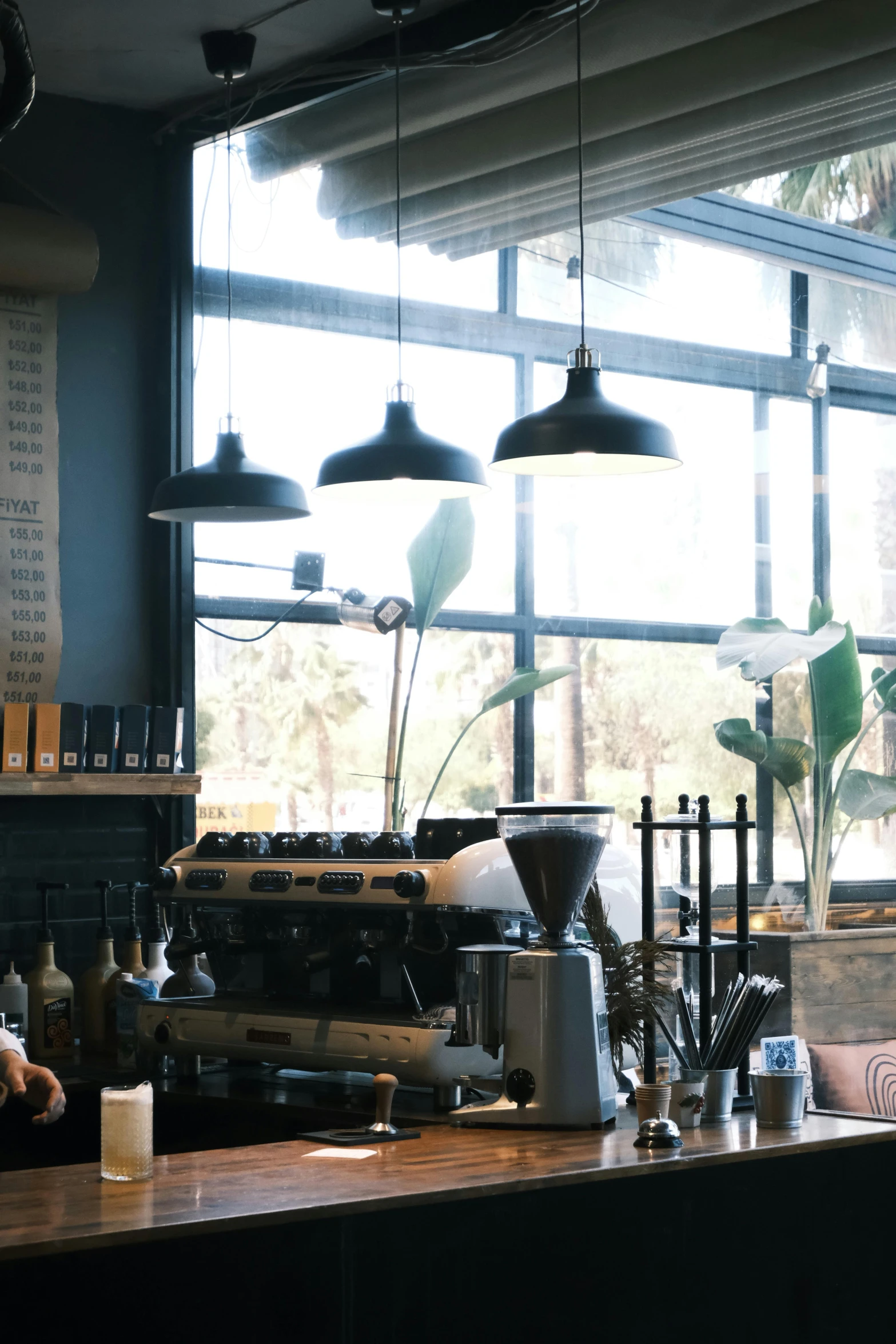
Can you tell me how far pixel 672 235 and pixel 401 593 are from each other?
1.41 m

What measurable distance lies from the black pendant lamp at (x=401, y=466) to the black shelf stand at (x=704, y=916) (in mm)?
885

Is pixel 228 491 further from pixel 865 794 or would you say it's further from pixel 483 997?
pixel 865 794

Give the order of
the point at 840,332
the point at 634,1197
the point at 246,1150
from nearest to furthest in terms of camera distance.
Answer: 1. the point at 634,1197
2. the point at 246,1150
3. the point at 840,332

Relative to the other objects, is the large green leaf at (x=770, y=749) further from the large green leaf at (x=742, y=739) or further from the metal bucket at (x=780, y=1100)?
the metal bucket at (x=780, y=1100)

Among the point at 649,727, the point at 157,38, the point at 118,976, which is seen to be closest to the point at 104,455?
the point at 157,38

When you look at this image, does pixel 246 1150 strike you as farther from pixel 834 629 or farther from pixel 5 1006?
pixel 834 629

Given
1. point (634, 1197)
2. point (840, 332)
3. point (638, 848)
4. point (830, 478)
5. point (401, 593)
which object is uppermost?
point (840, 332)

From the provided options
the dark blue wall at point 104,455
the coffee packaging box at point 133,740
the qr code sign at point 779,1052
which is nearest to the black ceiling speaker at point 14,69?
the dark blue wall at point 104,455

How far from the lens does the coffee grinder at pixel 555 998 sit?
247 centimetres

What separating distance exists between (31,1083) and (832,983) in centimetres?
273

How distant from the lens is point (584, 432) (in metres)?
2.88

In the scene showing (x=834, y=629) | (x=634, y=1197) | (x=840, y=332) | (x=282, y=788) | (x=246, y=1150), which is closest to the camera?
(x=634, y=1197)

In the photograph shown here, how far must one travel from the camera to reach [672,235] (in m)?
4.79

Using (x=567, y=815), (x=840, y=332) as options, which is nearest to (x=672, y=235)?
(x=840, y=332)
